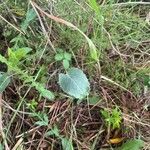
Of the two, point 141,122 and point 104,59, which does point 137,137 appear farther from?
point 104,59

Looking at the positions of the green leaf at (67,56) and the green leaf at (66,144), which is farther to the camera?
the green leaf at (67,56)

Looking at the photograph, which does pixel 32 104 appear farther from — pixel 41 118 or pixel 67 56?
pixel 67 56

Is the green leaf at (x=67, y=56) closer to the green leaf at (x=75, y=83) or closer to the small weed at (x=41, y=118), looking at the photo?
the green leaf at (x=75, y=83)

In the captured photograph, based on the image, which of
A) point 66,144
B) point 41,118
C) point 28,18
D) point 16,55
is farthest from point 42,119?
point 28,18

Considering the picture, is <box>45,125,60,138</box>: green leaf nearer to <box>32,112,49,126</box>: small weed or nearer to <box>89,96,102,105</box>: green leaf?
<box>32,112,49,126</box>: small weed

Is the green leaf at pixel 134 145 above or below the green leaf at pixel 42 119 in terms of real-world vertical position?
below

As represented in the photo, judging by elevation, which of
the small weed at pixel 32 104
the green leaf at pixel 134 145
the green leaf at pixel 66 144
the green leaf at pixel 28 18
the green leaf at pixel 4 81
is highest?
the green leaf at pixel 28 18

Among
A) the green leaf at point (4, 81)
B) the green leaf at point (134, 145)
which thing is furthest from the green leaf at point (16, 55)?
the green leaf at point (134, 145)

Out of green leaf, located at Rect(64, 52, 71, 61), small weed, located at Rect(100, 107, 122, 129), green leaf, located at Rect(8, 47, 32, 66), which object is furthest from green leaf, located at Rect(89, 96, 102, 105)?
green leaf, located at Rect(8, 47, 32, 66)

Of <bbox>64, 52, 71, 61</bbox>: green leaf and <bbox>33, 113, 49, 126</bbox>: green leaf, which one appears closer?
<bbox>33, 113, 49, 126</bbox>: green leaf
